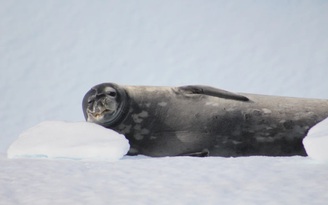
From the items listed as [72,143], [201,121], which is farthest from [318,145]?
[72,143]

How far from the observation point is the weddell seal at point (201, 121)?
308 cm

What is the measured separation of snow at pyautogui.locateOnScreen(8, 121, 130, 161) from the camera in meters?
2.62

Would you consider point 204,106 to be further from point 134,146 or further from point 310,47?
point 310,47

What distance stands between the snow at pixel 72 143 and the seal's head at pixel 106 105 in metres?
0.20

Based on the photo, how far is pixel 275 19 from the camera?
1013 cm

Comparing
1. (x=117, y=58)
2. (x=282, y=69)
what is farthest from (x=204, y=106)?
(x=117, y=58)

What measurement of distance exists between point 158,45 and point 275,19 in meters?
2.79

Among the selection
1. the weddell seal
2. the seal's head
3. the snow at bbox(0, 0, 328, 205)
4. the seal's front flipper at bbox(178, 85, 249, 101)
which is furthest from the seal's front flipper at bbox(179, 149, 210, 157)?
the snow at bbox(0, 0, 328, 205)

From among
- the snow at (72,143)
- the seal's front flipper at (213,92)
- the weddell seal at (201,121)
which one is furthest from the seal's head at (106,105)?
the seal's front flipper at (213,92)

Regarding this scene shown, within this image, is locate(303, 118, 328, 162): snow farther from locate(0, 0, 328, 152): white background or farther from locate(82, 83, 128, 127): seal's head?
locate(0, 0, 328, 152): white background

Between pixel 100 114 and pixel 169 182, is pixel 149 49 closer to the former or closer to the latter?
pixel 100 114

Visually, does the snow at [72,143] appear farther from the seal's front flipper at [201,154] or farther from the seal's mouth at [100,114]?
the seal's front flipper at [201,154]

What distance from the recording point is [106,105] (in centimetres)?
314

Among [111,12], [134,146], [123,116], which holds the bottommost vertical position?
[134,146]
